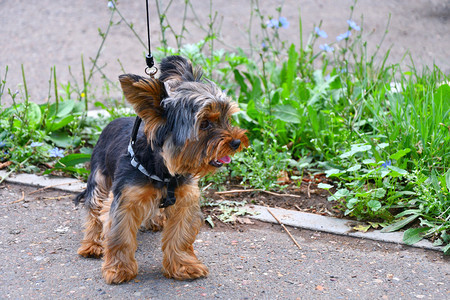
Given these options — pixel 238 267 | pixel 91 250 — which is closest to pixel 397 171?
pixel 238 267

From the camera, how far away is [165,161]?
3430 millimetres

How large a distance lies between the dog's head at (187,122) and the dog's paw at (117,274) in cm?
81

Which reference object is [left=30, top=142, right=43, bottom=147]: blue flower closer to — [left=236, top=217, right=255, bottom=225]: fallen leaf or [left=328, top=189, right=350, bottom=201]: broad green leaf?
[left=236, top=217, right=255, bottom=225]: fallen leaf

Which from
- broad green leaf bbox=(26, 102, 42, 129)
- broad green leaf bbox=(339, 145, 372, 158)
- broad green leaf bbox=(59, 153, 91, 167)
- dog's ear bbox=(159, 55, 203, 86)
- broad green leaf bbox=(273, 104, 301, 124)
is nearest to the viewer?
dog's ear bbox=(159, 55, 203, 86)

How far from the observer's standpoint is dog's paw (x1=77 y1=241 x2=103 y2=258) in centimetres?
411

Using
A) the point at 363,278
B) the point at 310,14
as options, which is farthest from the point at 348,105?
the point at 310,14

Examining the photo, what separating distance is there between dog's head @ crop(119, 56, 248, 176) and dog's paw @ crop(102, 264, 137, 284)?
0.81m

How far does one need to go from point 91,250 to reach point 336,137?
2568 millimetres

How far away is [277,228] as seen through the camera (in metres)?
4.59

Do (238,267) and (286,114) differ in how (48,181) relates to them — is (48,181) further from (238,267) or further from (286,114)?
(286,114)

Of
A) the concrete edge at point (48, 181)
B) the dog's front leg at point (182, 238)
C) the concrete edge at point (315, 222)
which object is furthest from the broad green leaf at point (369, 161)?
the concrete edge at point (48, 181)

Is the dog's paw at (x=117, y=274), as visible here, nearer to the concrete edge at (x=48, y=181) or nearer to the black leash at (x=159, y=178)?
the black leash at (x=159, y=178)

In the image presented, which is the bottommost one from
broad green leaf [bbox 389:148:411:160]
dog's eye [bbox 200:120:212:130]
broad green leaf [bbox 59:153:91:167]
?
broad green leaf [bbox 59:153:91:167]

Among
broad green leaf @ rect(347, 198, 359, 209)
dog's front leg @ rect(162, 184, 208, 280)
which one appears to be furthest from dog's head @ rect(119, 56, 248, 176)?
broad green leaf @ rect(347, 198, 359, 209)
